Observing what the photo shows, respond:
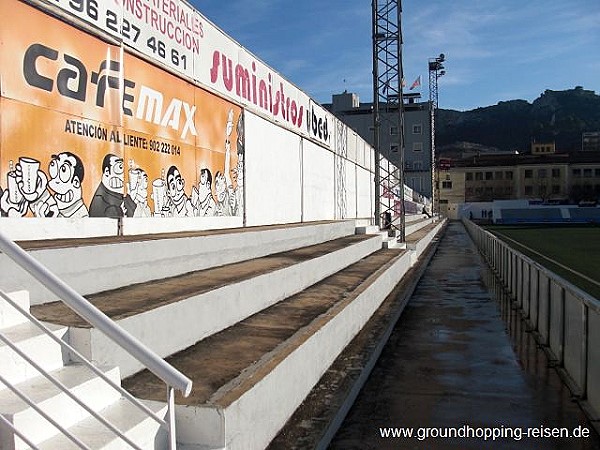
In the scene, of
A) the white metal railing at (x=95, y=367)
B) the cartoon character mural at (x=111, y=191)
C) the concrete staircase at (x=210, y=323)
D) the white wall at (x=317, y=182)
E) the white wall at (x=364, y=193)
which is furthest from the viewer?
the white wall at (x=364, y=193)

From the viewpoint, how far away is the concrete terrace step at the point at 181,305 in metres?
4.59

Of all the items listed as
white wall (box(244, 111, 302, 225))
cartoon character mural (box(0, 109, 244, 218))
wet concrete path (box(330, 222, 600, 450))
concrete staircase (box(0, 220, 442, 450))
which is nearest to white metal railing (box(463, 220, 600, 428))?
wet concrete path (box(330, 222, 600, 450))

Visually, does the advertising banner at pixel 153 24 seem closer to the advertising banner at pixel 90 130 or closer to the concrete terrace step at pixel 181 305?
the advertising banner at pixel 90 130

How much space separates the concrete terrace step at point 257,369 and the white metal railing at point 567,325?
312 cm

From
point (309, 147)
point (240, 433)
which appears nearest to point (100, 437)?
point (240, 433)

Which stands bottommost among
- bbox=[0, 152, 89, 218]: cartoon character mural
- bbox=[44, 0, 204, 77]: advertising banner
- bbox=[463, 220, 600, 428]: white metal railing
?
bbox=[463, 220, 600, 428]: white metal railing

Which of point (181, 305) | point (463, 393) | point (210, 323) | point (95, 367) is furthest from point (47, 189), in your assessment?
point (463, 393)

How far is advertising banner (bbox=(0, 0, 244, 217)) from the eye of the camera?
24.6ft

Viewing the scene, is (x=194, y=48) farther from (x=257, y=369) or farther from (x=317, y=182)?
(x=317, y=182)

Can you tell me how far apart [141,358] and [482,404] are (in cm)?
492

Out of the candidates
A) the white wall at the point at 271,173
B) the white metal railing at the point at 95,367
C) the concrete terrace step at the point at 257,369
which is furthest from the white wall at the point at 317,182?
the white metal railing at the point at 95,367

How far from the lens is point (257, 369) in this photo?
505 centimetres

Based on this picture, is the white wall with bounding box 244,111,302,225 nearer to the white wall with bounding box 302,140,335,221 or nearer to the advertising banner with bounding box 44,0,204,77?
the white wall with bounding box 302,140,335,221

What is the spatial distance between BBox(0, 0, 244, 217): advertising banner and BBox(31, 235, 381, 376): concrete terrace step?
2.29 metres
